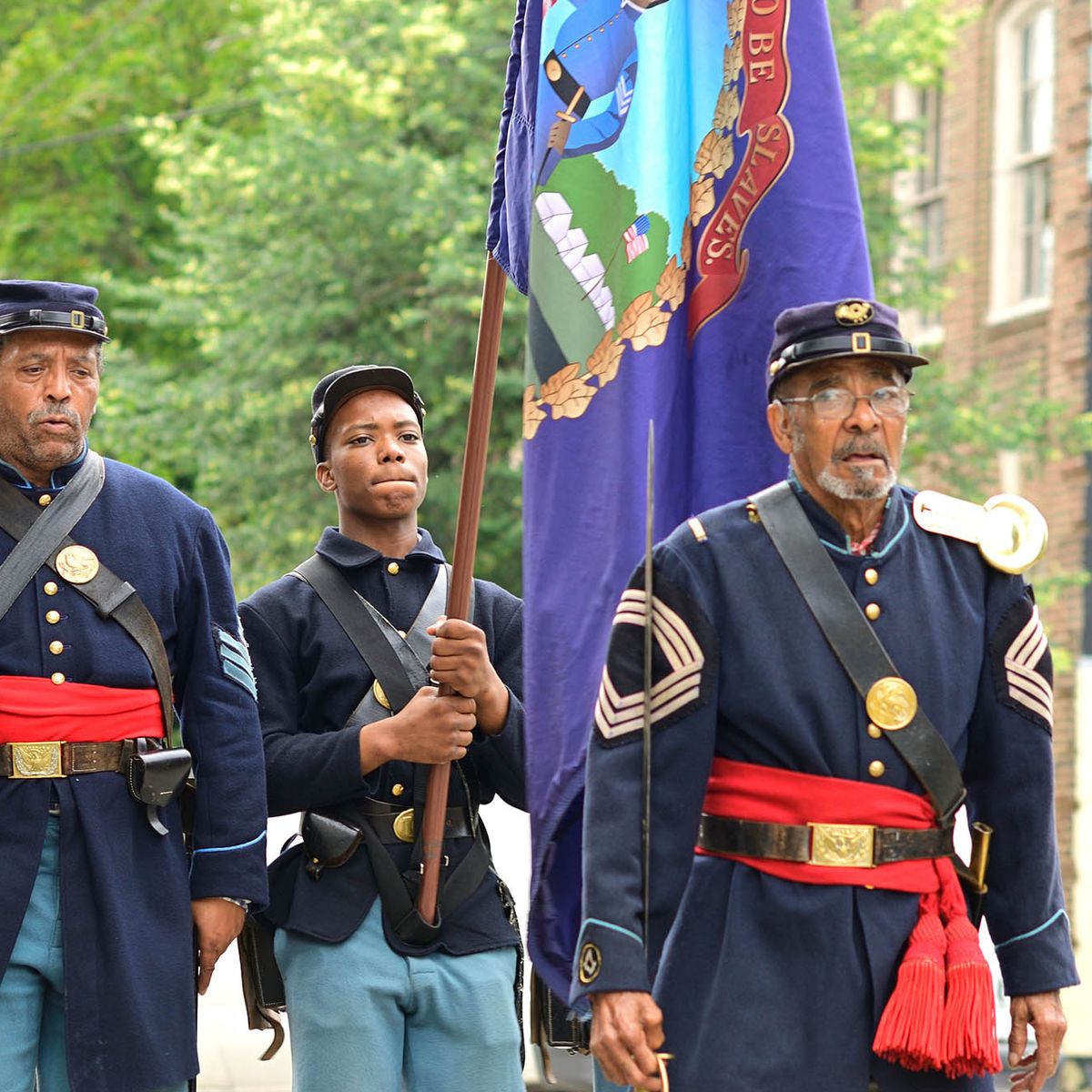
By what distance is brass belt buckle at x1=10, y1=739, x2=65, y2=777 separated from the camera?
4.71 m

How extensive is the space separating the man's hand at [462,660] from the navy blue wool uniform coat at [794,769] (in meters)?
0.89

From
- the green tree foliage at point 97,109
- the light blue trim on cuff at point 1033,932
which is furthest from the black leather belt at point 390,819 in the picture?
the green tree foliage at point 97,109

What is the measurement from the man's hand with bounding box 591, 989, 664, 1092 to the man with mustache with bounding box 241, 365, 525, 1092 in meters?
1.08

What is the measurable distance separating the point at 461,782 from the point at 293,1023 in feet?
2.19

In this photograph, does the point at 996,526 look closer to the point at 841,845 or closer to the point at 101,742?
the point at 841,845

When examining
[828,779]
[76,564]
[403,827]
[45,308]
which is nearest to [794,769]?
[828,779]

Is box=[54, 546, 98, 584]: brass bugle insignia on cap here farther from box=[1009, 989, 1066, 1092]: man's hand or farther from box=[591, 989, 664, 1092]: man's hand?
box=[1009, 989, 1066, 1092]: man's hand

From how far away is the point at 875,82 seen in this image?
16.9 metres

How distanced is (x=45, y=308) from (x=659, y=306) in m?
1.36

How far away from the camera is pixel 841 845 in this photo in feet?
13.6

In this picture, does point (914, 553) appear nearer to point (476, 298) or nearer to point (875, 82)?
point (476, 298)

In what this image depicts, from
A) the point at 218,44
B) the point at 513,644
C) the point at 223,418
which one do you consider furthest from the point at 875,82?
the point at 513,644

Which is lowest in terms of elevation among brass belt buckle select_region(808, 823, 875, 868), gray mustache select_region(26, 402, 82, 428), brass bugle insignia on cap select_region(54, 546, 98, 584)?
brass belt buckle select_region(808, 823, 875, 868)

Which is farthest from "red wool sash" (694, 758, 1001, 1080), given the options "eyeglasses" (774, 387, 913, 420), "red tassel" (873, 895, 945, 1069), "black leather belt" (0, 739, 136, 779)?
"black leather belt" (0, 739, 136, 779)
